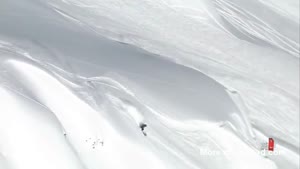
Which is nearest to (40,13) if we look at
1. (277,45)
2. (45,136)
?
(45,136)

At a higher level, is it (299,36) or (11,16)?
(11,16)

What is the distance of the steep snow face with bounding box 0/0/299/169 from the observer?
78.5 inches

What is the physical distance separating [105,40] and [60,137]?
0.71 meters

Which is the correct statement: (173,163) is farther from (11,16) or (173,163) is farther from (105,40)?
(11,16)

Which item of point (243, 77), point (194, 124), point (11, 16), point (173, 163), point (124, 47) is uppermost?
point (11, 16)

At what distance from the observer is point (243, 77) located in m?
2.55

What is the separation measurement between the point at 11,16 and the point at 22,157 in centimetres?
85

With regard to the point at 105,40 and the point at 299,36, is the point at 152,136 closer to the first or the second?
the point at 105,40

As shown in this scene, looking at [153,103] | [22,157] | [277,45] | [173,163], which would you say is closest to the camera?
[22,157]

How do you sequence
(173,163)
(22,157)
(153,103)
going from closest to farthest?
(22,157) → (173,163) → (153,103)

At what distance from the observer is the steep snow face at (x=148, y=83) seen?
1.99 m

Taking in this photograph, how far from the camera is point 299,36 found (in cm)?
276

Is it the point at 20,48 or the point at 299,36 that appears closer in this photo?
the point at 20,48

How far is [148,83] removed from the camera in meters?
2.33
